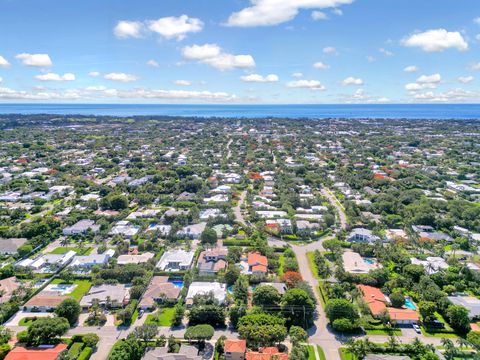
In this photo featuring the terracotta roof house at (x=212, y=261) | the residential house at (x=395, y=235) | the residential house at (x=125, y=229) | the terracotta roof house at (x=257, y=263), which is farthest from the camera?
the residential house at (x=125, y=229)

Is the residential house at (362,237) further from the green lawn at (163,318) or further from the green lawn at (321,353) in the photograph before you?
the green lawn at (163,318)

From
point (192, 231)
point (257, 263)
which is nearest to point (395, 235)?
point (257, 263)

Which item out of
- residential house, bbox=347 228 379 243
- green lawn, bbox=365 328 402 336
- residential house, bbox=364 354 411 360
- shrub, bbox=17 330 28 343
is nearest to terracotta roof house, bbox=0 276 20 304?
shrub, bbox=17 330 28 343

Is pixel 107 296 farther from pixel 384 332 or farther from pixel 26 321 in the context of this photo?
pixel 384 332

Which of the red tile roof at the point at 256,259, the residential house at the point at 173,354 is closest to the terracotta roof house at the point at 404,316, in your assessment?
the red tile roof at the point at 256,259

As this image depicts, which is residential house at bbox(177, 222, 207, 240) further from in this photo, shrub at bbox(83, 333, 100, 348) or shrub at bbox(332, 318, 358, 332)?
shrub at bbox(332, 318, 358, 332)

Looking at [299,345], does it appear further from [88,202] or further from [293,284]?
[88,202]
